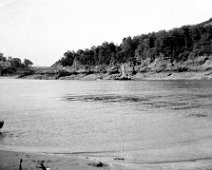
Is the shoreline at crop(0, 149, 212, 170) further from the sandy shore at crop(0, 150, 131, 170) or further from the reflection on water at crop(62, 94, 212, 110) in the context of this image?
the reflection on water at crop(62, 94, 212, 110)

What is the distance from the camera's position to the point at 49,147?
2028 centimetres

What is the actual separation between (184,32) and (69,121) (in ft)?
517

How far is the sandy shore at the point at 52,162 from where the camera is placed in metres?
14.7

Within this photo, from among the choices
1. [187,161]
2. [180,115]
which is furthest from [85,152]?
[180,115]

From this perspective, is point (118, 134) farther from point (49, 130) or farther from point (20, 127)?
point (20, 127)

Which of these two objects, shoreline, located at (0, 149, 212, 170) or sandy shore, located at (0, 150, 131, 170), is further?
shoreline, located at (0, 149, 212, 170)

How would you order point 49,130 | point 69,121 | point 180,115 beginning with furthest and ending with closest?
point 180,115, point 69,121, point 49,130

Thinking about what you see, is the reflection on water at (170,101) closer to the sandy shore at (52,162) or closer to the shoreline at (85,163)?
the shoreline at (85,163)

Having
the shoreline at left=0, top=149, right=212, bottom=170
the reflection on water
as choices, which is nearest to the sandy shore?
the shoreline at left=0, top=149, right=212, bottom=170

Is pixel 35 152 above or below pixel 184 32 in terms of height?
below

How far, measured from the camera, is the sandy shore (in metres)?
14.7

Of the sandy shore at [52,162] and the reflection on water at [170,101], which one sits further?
the reflection on water at [170,101]

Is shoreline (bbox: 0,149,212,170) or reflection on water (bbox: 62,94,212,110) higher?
shoreline (bbox: 0,149,212,170)

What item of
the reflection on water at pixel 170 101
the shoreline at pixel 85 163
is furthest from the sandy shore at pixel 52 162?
the reflection on water at pixel 170 101
